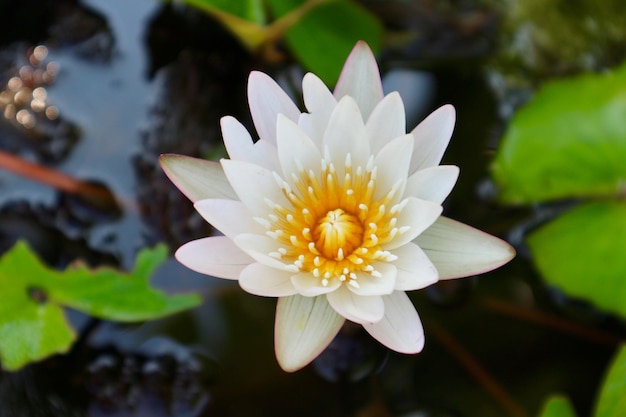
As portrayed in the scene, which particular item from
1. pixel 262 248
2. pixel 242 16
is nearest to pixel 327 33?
pixel 242 16

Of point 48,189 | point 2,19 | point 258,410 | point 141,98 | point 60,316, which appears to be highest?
point 2,19

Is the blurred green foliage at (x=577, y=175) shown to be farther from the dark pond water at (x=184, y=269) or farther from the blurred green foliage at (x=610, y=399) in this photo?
the blurred green foliage at (x=610, y=399)

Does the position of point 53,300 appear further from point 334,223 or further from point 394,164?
point 394,164

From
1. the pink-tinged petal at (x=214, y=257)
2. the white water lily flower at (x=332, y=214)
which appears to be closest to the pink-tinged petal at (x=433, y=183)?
the white water lily flower at (x=332, y=214)

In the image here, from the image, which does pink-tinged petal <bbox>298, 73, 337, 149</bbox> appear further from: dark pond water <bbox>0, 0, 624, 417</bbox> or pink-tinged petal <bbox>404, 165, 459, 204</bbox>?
dark pond water <bbox>0, 0, 624, 417</bbox>

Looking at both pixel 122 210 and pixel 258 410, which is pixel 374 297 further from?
pixel 122 210

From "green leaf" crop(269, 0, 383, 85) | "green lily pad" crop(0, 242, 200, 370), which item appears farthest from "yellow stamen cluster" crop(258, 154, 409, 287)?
"green leaf" crop(269, 0, 383, 85)

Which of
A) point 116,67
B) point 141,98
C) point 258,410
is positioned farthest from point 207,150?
point 258,410

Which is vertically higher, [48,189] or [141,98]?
[141,98]
